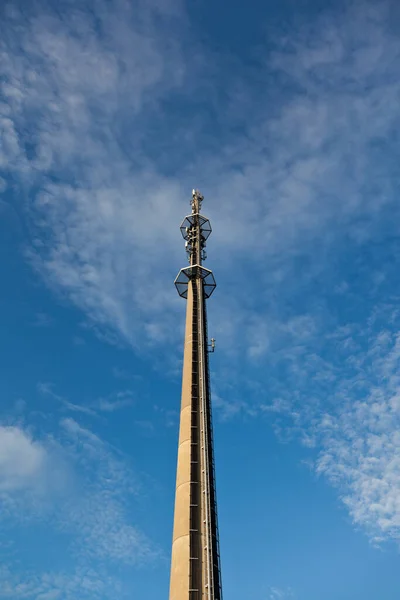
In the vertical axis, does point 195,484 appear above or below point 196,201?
below

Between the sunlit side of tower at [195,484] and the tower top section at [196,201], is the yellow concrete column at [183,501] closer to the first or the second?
the sunlit side of tower at [195,484]

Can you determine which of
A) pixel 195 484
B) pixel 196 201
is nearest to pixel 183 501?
pixel 195 484

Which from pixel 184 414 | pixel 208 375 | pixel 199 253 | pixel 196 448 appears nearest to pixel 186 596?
pixel 196 448

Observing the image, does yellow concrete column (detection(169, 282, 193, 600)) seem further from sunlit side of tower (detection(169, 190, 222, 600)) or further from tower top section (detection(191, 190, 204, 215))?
tower top section (detection(191, 190, 204, 215))

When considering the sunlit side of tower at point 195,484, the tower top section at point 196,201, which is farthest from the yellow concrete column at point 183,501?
the tower top section at point 196,201

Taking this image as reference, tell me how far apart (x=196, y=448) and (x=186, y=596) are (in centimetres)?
984

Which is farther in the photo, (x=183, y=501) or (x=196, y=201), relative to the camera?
(x=196, y=201)

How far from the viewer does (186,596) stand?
32.4 meters

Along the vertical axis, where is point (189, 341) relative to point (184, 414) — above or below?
above

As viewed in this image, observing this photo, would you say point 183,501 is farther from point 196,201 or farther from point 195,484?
point 196,201

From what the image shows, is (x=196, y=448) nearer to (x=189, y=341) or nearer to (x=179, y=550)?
(x=179, y=550)

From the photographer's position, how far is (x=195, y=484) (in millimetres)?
37125

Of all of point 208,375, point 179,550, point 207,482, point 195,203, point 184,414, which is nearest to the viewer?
point 179,550

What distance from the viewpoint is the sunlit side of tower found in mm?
33438
